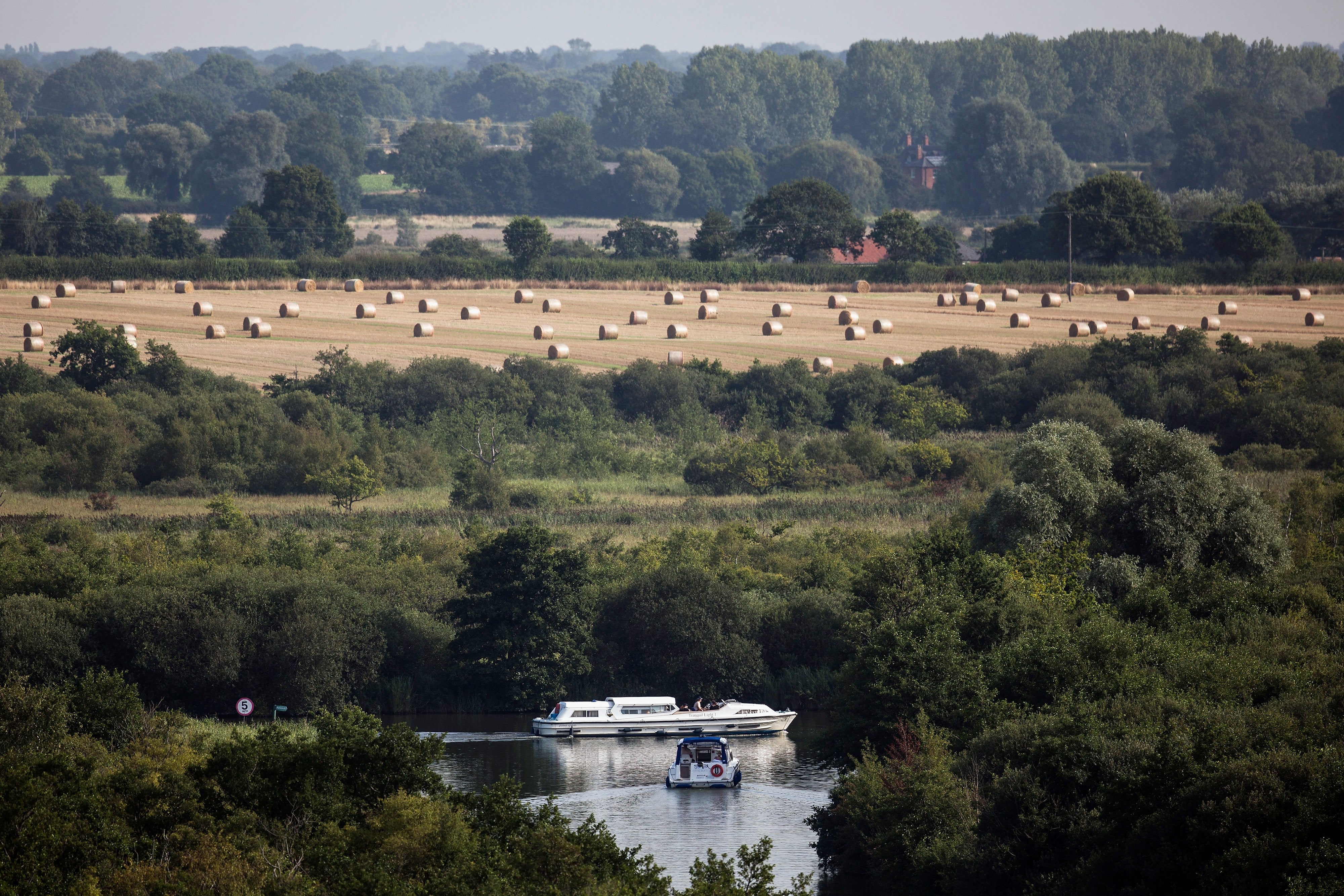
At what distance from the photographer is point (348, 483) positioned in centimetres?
8138

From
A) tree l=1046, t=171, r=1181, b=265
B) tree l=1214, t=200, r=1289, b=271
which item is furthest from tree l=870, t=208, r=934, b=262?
tree l=1214, t=200, r=1289, b=271

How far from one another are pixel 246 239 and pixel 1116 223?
219 ft

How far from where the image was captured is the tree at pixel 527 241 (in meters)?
126

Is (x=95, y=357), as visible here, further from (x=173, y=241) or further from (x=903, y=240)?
(x=903, y=240)

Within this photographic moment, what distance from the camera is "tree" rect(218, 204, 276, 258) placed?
429 ft

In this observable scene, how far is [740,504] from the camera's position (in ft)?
269

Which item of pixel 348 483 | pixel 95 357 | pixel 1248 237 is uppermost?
pixel 1248 237

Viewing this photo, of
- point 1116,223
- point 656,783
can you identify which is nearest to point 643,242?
point 1116,223

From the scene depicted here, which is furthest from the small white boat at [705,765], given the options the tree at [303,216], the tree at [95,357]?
the tree at [303,216]

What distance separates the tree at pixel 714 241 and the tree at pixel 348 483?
169 feet

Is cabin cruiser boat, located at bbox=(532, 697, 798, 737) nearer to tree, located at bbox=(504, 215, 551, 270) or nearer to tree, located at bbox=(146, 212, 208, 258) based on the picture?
tree, located at bbox=(504, 215, 551, 270)

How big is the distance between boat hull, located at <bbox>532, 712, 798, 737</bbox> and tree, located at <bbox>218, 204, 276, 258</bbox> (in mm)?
80233

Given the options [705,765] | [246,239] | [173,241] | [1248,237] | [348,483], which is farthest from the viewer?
[246,239]

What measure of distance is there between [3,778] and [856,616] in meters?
26.1
